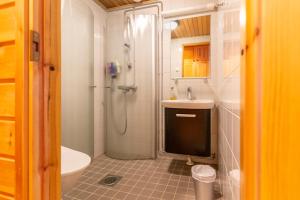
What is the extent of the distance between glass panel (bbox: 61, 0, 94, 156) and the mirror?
43.4 inches

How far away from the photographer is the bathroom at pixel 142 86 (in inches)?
74.3

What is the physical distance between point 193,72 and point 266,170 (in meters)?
2.15

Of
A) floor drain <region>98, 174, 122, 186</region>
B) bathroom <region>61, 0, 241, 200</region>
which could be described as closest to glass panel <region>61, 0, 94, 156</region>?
bathroom <region>61, 0, 241, 200</region>

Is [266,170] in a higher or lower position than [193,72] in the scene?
lower

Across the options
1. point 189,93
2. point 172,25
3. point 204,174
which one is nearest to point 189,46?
point 172,25

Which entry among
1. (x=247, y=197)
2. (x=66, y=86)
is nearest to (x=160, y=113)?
(x=66, y=86)

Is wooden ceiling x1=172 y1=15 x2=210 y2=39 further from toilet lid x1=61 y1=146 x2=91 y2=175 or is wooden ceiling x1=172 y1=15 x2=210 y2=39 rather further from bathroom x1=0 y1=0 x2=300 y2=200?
toilet lid x1=61 y1=146 x2=91 y2=175

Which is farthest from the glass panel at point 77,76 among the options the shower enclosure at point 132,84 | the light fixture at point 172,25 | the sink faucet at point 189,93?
the sink faucet at point 189,93

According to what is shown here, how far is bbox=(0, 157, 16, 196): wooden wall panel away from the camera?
508 mm

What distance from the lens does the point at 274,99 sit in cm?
26

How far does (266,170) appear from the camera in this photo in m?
0.27

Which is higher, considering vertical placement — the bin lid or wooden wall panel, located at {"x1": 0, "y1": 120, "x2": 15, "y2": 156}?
wooden wall panel, located at {"x1": 0, "y1": 120, "x2": 15, "y2": 156}

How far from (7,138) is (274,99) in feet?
2.32

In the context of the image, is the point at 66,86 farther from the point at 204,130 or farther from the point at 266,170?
the point at 266,170
